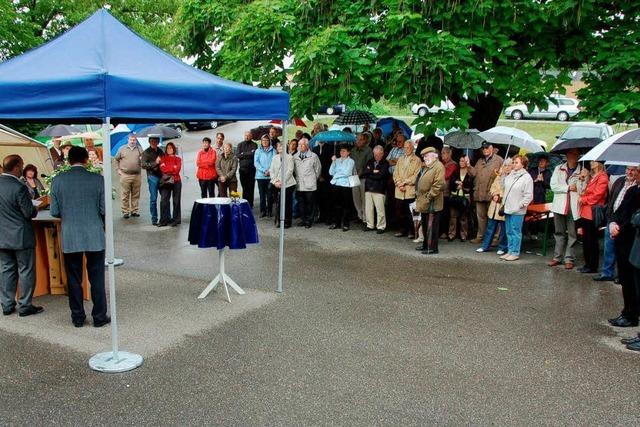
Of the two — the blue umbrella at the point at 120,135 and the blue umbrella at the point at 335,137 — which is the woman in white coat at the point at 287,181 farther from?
the blue umbrella at the point at 120,135

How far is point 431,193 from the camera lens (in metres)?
9.39

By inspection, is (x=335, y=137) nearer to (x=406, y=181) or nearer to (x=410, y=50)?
(x=406, y=181)

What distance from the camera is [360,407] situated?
4.51 meters

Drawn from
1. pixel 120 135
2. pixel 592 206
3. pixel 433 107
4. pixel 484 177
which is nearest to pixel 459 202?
pixel 484 177

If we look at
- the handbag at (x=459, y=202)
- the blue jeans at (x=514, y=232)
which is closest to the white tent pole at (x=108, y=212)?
the blue jeans at (x=514, y=232)

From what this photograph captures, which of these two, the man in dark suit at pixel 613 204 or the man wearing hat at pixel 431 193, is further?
the man wearing hat at pixel 431 193

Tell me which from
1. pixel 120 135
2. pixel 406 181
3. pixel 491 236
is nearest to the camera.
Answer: pixel 491 236

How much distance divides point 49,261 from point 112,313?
2386 mm

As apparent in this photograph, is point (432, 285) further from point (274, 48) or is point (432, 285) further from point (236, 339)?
point (274, 48)

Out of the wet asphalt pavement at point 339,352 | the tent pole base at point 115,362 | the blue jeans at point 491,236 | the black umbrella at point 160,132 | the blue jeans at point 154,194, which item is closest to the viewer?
the wet asphalt pavement at point 339,352

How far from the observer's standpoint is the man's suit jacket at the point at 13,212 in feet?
20.0

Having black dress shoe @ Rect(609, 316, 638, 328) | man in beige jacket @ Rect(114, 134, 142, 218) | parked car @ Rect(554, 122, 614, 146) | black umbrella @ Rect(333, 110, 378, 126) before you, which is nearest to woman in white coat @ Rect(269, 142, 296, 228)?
man in beige jacket @ Rect(114, 134, 142, 218)

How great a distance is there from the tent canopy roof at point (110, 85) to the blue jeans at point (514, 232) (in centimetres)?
482

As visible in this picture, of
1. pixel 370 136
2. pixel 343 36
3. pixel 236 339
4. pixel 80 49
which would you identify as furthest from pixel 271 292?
pixel 370 136
